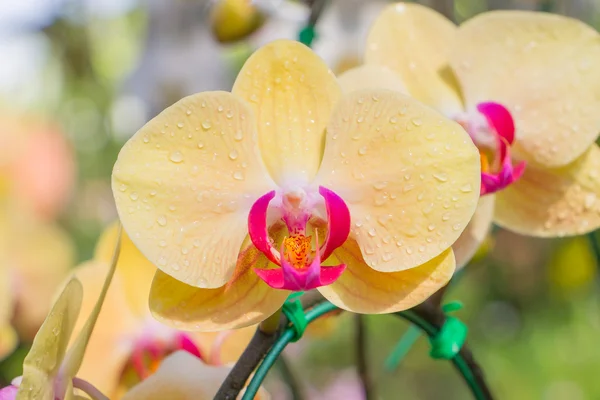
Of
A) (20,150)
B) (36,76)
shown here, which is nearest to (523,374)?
(20,150)

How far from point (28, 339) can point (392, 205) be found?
0.54m

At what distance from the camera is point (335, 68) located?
1.34m

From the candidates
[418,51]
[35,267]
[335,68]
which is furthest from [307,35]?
[335,68]

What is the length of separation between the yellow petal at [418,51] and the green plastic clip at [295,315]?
213mm

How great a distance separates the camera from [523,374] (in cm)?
185

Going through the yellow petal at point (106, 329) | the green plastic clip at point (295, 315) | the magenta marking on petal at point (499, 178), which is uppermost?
the magenta marking on petal at point (499, 178)

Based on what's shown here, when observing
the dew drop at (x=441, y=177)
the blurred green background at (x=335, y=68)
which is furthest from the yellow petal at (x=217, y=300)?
the blurred green background at (x=335, y=68)

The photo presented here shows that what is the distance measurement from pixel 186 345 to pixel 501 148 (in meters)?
0.27

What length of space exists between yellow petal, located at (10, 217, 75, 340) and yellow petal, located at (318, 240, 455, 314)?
1.58ft

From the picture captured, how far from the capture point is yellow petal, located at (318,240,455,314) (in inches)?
13.5

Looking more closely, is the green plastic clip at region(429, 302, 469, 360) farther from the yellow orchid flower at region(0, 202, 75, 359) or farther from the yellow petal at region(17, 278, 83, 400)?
the yellow orchid flower at region(0, 202, 75, 359)

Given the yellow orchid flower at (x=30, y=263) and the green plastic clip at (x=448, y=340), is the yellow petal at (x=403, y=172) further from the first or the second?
the yellow orchid flower at (x=30, y=263)

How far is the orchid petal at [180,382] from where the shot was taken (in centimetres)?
37

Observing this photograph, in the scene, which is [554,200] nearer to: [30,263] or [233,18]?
[233,18]
